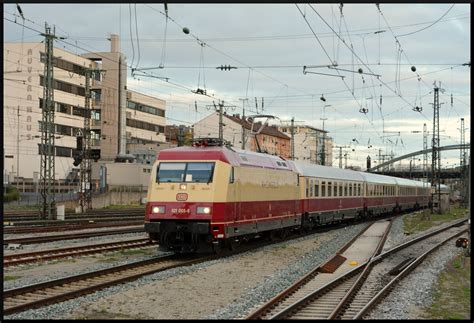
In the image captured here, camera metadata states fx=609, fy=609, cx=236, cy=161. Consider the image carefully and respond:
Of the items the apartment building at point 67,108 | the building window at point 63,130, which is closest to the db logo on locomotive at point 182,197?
the apartment building at point 67,108

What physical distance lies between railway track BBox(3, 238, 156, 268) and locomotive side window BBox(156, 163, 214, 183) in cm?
361

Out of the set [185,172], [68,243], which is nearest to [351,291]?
[185,172]

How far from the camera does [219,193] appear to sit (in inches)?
725

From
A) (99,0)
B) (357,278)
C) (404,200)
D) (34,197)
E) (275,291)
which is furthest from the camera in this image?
(34,197)

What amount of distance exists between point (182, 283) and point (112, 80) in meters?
77.8

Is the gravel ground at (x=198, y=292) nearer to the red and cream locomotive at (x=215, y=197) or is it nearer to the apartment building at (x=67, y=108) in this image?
the red and cream locomotive at (x=215, y=197)

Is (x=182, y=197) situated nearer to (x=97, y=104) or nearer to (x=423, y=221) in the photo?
(x=423, y=221)

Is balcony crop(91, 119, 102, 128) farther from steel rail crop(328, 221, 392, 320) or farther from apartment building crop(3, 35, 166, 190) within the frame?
steel rail crop(328, 221, 392, 320)

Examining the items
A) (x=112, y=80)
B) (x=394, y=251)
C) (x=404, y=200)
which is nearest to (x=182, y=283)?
(x=394, y=251)

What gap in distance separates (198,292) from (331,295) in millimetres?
2896

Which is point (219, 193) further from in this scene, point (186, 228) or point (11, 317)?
point (11, 317)

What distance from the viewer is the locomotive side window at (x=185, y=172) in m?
18.6

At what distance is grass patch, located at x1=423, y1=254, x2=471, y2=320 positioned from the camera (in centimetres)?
1145

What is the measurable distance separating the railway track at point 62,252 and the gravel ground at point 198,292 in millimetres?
4355
